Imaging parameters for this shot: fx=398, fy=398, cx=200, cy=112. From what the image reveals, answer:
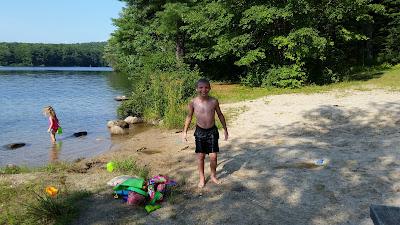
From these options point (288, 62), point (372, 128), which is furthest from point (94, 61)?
point (372, 128)

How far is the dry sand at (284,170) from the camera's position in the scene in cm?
569

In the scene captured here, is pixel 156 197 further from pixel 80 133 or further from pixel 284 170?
pixel 80 133

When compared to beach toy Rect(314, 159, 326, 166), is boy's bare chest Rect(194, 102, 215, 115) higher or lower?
higher

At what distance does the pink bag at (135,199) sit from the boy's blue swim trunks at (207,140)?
133 cm

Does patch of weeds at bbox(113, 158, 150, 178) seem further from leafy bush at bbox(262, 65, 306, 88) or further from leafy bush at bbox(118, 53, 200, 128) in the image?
leafy bush at bbox(262, 65, 306, 88)

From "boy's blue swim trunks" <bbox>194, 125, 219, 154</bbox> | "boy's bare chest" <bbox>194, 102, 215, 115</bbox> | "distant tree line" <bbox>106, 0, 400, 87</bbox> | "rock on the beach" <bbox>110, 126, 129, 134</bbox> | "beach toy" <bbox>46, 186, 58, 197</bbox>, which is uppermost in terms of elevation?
"distant tree line" <bbox>106, 0, 400, 87</bbox>

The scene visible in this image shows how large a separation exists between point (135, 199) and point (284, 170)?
117 inches

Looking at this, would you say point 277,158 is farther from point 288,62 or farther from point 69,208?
point 288,62

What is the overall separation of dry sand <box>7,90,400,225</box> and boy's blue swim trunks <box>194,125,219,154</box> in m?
0.65

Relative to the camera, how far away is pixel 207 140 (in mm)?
6777

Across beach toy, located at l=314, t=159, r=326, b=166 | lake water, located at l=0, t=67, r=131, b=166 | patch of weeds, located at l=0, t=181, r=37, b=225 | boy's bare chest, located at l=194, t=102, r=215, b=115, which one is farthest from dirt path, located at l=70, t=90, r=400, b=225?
lake water, located at l=0, t=67, r=131, b=166

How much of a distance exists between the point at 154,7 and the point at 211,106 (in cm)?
2841

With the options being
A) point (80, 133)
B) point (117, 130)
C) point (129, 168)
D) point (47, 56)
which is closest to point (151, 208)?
point (129, 168)

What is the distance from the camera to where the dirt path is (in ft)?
18.6
